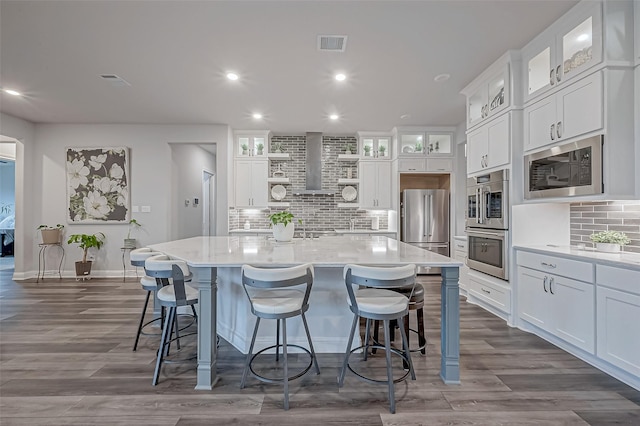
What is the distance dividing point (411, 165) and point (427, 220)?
1.05 metres

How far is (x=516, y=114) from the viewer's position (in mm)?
3102

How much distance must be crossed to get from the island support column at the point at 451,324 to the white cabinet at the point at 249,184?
4.41m

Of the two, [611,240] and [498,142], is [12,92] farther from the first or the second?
[611,240]

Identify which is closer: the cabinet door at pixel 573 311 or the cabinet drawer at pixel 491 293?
the cabinet door at pixel 573 311

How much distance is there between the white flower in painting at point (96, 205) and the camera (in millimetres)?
5523

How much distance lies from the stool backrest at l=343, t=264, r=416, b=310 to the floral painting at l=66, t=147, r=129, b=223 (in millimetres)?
5191

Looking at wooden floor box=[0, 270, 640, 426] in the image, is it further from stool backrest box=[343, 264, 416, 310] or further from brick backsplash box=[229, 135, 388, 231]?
brick backsplash box=[229, 135, 388, 231]

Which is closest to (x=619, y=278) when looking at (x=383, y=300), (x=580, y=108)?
(x=580, y=108)

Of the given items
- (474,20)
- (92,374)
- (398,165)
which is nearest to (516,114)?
(474,20)

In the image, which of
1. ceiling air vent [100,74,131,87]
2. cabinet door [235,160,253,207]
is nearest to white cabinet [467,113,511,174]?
cabinet door [235,160,253,207]

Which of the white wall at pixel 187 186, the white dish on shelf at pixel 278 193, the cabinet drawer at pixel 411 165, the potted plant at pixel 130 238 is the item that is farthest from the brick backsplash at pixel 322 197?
the potted plant at pixel 130 238

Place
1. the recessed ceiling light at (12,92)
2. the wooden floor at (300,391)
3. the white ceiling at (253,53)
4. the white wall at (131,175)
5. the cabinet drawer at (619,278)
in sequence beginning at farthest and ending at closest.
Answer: the white wall at (131,175) → the recessed ceiling light at (12,92) → the white ceiling at (253,53) → the cabinet drawer at (619,278) → the wooden floor at (300,391)

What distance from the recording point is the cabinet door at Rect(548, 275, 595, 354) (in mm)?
2266

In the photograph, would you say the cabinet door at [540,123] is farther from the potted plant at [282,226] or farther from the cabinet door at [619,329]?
the potted plant at [282,226]
